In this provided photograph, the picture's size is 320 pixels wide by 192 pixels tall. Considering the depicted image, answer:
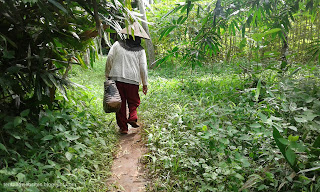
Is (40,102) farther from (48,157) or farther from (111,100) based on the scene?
(111,100)

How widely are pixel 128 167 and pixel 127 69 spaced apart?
5.07 feet

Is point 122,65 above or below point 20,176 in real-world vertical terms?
above

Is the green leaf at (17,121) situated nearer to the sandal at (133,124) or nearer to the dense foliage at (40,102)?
the dense foliage at (40,102)

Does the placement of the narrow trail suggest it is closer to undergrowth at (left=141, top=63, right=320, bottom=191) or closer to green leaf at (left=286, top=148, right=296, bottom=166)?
undergrowth at (left=141, top=63, right=320, bottom=191)

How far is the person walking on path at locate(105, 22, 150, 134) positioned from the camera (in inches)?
133

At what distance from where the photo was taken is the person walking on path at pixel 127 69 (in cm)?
337

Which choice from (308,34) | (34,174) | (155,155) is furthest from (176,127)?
(308,34)

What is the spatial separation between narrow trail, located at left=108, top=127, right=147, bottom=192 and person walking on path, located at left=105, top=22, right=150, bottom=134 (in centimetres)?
39

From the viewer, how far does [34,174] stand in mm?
1840

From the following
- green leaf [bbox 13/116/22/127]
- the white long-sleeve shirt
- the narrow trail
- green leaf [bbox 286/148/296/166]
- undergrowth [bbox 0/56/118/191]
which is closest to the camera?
green leaf [bbox 286/148/296/166]

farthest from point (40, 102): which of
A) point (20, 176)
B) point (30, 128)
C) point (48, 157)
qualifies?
point (20, 176)

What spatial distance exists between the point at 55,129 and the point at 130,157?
0.99 m

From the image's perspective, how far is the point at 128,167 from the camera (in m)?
2.51

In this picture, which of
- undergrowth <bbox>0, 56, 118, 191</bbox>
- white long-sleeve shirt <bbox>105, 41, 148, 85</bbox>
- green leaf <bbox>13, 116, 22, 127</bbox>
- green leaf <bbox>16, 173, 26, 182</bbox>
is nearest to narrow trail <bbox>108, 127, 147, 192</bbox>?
undergrowth <bbox>0, 56, 118, 191</bbox>
